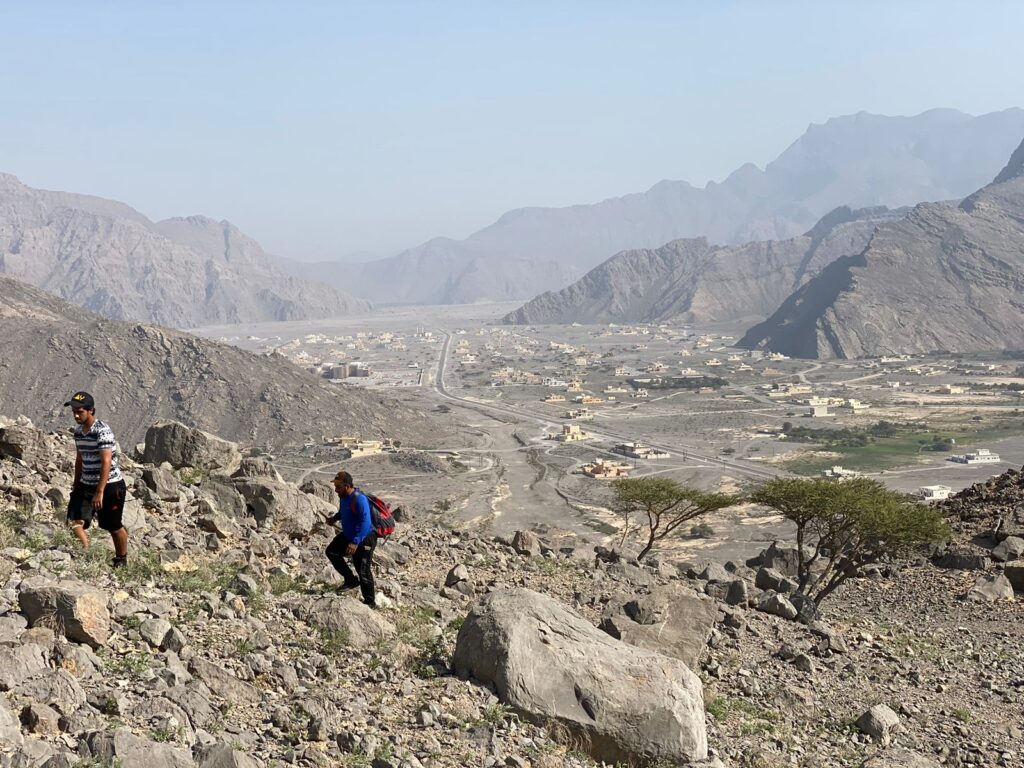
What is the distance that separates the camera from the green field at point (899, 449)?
6619cm

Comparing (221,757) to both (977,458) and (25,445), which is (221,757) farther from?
(977,458)

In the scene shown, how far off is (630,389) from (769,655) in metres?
105

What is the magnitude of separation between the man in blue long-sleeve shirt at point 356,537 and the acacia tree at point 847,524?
11306 millimetres

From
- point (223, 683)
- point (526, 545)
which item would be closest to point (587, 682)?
point (223, 683)

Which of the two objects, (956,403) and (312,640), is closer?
(312,640)

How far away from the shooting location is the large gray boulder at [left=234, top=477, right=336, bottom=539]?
15.8 meters

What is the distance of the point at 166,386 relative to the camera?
7406 centimetres

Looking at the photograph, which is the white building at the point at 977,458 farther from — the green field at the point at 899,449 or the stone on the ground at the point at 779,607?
the stone on the ground at the point at 779,607

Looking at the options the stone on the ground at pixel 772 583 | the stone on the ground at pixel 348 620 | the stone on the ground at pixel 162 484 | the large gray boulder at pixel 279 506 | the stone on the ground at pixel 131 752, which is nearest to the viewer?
the stone on the ground at pixel 131 752

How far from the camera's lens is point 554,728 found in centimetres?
779

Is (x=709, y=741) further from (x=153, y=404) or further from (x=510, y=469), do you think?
(x=153, y=404)

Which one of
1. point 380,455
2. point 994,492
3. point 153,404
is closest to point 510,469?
point 380,455

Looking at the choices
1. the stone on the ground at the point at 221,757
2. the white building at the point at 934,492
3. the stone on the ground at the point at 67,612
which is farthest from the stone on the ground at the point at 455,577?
the white building at the point at 934,492

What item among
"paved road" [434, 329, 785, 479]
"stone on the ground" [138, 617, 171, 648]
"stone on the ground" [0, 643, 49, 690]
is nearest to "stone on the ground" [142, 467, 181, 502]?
"stone on the ground" [138, 617, 171, 648]
